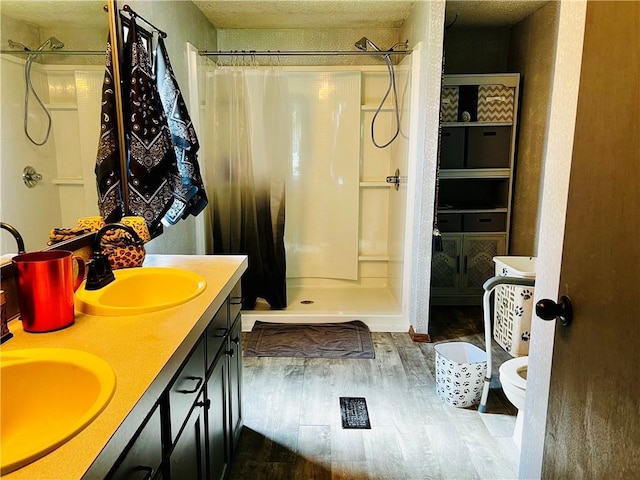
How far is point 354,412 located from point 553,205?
57.6 inches

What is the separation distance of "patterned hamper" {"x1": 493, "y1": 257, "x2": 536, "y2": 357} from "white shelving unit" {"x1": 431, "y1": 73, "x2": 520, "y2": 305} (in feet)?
1.86

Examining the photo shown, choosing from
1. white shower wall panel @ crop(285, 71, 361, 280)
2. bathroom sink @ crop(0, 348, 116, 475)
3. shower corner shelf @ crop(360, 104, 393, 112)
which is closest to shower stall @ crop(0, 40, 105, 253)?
bathroom sink @ crop(0, 348, 116, 475)

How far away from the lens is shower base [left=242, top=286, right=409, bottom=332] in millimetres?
3336

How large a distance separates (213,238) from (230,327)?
6.00 feet

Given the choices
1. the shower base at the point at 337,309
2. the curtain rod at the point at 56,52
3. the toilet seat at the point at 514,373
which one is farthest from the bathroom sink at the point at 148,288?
the shower base at the point at 337,309

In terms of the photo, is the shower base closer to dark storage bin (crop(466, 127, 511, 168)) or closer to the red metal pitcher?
dark storage bin (crop(466, 127, 511, 168))

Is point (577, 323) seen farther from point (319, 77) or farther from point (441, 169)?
point (319, 77)

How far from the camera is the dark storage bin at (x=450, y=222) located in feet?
12.1

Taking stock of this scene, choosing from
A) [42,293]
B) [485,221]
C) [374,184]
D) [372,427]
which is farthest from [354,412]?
[374,184]

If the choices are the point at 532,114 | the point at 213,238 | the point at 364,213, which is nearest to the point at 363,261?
the point at 364,213

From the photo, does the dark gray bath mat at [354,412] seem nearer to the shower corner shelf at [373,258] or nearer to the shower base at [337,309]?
the shower base at [337,309]

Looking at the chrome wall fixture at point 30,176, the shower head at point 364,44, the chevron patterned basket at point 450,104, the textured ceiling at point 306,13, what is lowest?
the chrome wall fixture at point 30,176

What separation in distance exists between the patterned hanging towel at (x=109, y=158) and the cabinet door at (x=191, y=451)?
3.12 feet

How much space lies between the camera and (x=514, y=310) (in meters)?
2.87
